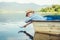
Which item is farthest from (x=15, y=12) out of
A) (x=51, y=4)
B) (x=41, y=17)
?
(x=51, y=4)

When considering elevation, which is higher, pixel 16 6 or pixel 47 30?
pixel 16 6

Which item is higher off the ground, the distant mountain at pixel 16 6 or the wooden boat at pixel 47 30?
the distant mountain at pixel 16 6

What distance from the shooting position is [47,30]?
1212 millimetres

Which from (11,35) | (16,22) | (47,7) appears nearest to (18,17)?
(16,22)

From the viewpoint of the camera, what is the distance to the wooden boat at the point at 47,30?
47.4 inches

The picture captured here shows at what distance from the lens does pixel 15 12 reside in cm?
126

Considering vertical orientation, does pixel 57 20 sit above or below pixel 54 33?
above

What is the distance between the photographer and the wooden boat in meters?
1.20

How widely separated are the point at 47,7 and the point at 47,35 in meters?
0.30

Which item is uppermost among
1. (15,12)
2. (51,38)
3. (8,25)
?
(15,12)

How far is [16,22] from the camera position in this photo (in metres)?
1.24

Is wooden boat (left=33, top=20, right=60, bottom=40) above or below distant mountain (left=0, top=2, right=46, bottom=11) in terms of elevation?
below

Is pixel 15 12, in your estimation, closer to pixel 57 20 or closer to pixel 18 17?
pixel 18 17

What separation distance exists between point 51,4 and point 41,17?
0.60ft
